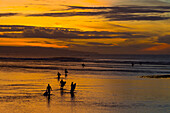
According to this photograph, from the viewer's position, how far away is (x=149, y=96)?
3041 cm

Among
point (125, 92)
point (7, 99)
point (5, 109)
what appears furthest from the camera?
point (125, 92)

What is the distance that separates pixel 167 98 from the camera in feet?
95.9

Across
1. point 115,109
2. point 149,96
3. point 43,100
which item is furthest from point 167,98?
point 43,100

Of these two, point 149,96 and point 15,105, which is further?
point 149,96

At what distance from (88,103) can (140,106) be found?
4531mm

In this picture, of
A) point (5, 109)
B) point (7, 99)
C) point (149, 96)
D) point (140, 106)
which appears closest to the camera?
point (5, 109)

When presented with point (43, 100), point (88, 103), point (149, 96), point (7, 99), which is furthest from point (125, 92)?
point (7, 99)

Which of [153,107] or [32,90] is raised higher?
[32,90]

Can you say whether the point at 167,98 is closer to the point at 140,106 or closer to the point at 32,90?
the point at 140,106

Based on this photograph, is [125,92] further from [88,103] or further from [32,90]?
[32,90]

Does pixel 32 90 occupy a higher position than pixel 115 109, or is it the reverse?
pixel 32 90

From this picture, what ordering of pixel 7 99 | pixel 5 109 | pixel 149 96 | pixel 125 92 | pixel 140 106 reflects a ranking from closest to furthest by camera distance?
pixel 5 109, pixel 140 106, pixel 7 99, pixel 149 96, pixel 125 92

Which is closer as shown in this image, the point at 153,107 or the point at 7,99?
the point at 153,107

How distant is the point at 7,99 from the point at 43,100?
10.8 feet
